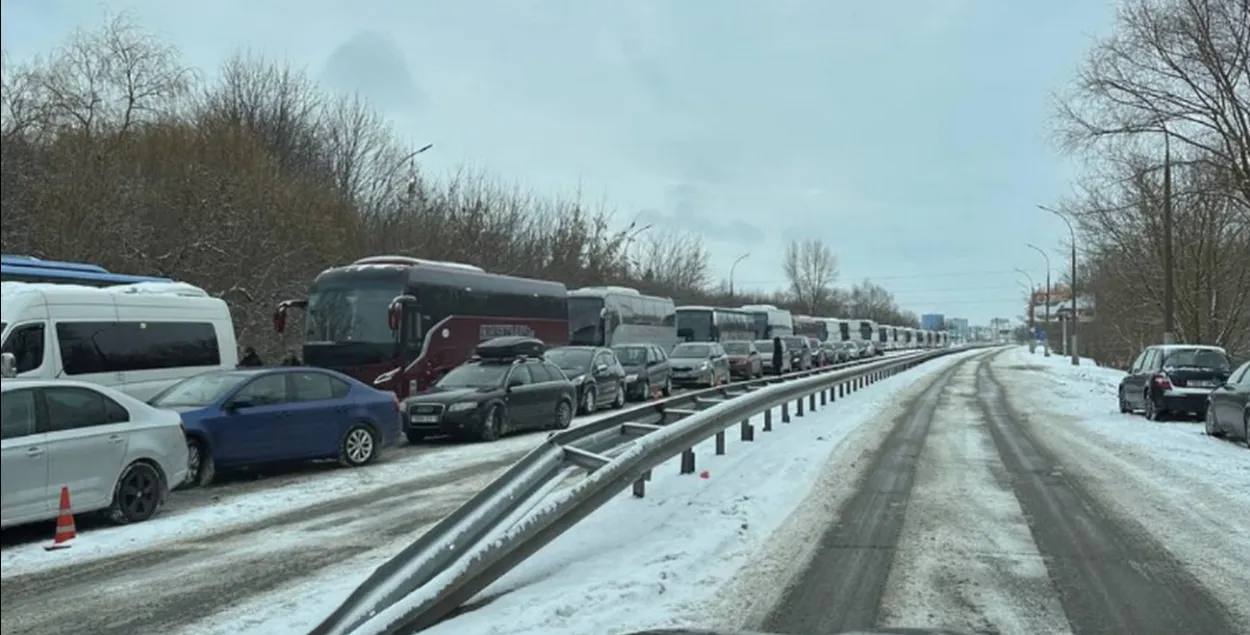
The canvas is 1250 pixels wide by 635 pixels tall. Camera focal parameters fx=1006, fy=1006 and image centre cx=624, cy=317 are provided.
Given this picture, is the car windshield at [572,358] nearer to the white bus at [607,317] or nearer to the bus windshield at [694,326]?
the white bus at [607,317]

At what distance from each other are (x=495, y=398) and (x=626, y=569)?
35.6 feet

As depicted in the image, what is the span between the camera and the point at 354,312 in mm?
21641

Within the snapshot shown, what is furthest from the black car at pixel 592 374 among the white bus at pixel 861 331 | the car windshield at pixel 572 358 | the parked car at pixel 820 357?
the white bus at pixel 861 331

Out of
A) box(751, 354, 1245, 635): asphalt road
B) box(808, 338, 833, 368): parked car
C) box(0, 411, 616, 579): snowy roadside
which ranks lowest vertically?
box(0, 411, 616, 579): snowy roadside

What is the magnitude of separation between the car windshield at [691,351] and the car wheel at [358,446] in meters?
21.3

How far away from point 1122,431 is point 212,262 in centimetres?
2284

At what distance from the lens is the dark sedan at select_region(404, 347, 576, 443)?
1727cm

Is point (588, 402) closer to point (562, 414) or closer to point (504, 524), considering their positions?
point (562, 414)

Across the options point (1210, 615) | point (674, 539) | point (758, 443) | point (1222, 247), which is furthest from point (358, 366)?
point (1222, 247)

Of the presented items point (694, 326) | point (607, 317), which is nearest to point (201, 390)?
point (607, 317)

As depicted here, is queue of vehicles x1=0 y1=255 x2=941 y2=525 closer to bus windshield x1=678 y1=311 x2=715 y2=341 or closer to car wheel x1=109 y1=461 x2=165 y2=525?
car wheel x1=109 y1=461 x2=165 y2=525

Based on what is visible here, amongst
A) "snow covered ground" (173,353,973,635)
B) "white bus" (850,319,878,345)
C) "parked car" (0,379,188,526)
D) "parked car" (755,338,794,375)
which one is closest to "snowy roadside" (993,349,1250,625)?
"snow covered ground" (173,353,973,635)

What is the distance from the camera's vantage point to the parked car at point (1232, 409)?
16.0 m

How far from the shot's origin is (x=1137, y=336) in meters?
54.7
